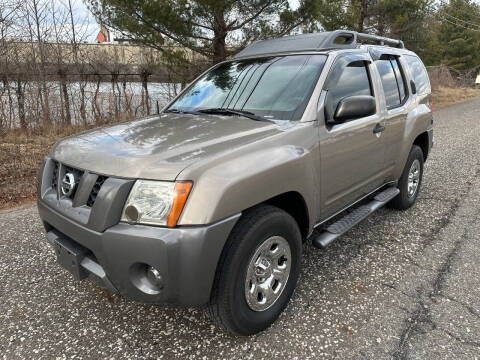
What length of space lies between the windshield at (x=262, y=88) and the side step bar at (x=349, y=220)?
0.96 meters

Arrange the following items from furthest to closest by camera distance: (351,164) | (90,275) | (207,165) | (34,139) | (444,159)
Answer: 1. (34,139)
2. (444,159)
3. (351,164)
4. (90,275)
5. (207,165)

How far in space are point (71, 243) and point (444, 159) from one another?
23.1 feet

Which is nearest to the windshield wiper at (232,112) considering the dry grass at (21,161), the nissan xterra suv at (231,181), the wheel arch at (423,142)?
the nissan xterra suv at (231,181)

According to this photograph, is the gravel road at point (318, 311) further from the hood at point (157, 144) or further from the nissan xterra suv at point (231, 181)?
the hood at point (157, 144)

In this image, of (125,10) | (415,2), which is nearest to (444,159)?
(125,10)

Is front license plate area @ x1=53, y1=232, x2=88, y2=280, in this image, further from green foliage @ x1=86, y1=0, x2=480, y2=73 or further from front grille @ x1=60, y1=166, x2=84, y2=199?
green foliage @ x1=86, y1=0, x2=480, y2=73

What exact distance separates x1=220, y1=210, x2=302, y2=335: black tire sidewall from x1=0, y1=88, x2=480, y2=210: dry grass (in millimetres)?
4201

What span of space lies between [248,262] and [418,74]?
12.5 feet

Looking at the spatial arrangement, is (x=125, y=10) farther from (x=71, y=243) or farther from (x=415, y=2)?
(x=415, y=2)

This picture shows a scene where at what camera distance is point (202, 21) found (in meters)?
9.48

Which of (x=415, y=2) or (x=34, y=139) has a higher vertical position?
(x=415, y=2)

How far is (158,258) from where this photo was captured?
188 centimetres

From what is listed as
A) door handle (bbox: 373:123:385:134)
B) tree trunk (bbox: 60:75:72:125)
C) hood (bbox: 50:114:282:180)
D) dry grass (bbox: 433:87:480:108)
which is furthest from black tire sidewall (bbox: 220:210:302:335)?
dry grass (bbox: 433:87:480:108)

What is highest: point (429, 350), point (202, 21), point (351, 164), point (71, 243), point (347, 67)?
point (202, 21)
